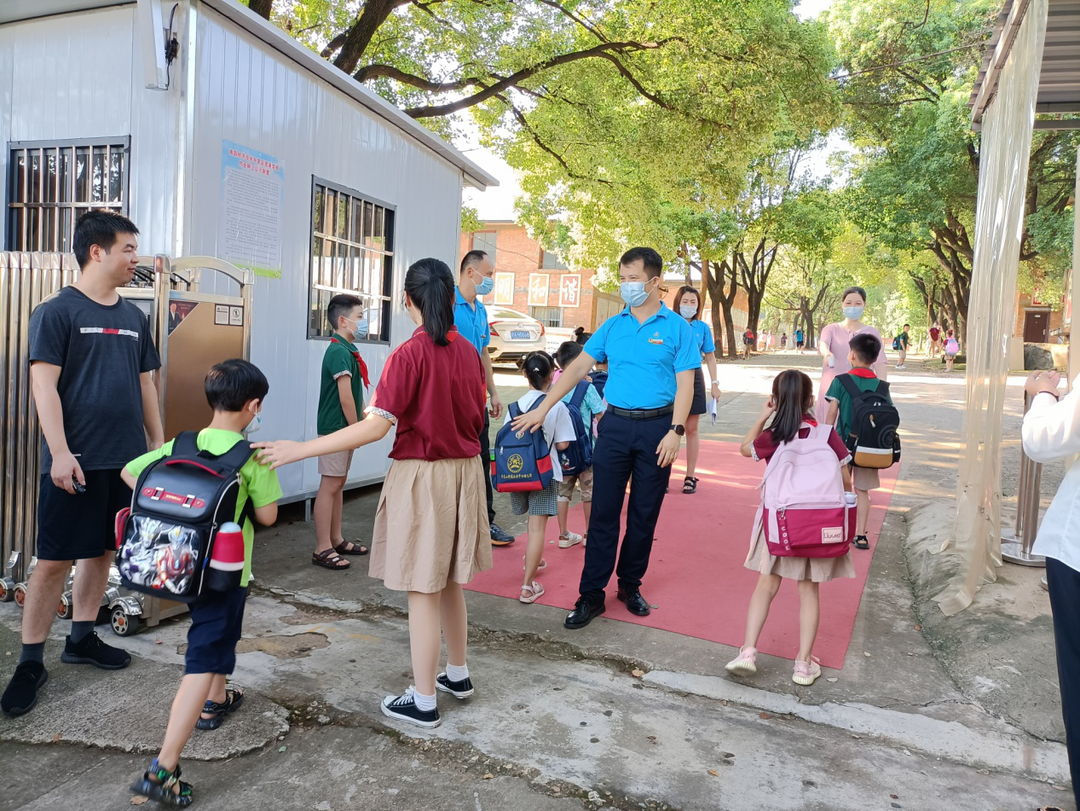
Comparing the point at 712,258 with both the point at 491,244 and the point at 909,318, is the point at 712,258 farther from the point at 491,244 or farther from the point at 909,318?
the point at 909,318

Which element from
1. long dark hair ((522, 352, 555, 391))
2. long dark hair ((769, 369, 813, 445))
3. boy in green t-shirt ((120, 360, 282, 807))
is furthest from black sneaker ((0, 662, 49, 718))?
long dark hair ((769, 369, 813, 445))

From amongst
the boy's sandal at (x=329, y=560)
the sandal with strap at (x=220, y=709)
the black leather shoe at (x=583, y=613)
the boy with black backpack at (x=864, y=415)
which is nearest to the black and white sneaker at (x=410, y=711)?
the sandal with strap at (x=220, y=709)

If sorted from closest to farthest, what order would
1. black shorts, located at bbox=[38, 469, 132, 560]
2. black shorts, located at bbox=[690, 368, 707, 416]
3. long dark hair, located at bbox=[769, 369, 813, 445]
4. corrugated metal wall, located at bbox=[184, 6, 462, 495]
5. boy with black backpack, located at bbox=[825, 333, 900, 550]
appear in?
black shorts, located at bbox=[38, 469, 132, 560] → long dark hair, located at bbox=[769, 369, 813, 445] → corrugated metal wall, located at bbox=[184, 6, 462, 495] → boy with black backpack, located at bbox=[825, 333, 900, 550] → black shorts, located at bbox=[690, 368, 707, 416]

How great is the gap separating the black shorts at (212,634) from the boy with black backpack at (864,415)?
4264mm

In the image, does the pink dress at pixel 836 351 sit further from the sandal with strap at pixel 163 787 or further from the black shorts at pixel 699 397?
the sandal with strap at pixel 163 787

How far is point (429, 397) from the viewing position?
309cm

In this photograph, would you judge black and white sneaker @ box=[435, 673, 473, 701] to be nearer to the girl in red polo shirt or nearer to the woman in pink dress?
the girl in red polo shirt

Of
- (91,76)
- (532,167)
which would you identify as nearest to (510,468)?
(91,76)

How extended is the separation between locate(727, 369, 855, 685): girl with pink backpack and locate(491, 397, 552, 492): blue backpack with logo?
1.32 metres

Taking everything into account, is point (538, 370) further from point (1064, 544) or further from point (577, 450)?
point (1064, 544)

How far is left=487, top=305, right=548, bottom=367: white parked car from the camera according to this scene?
19.3 m

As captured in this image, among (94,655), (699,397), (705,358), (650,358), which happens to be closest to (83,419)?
(94,655)

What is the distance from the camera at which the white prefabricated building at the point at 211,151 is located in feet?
16.2

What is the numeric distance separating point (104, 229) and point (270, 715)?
6.82 ft
